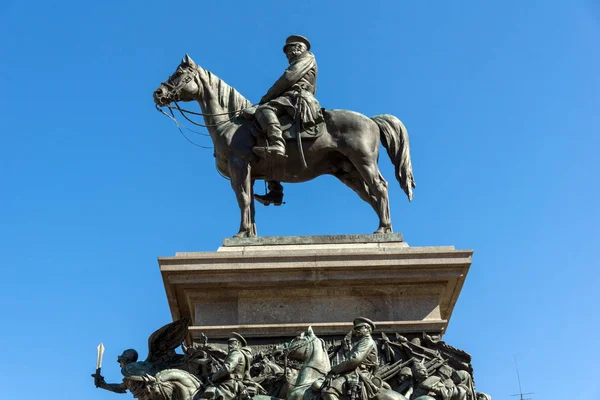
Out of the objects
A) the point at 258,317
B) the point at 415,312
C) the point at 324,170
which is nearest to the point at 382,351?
the point at 415,312

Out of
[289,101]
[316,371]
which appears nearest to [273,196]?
[289,101]

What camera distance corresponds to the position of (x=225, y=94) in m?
16.4

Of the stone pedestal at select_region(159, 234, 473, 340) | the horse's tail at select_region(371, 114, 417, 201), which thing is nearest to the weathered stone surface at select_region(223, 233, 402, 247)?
the stone pedestal at select_region(159, 234, 473, 340)

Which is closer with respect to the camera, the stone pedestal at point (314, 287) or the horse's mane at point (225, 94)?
the stone pedestal at point (314, 287)

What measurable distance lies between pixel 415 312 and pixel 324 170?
10.4 feet

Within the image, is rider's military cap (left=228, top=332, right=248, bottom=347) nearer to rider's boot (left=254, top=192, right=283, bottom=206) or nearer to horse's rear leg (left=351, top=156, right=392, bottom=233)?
horse's rear leg (left=351, top=156, right=392, bottom=233)

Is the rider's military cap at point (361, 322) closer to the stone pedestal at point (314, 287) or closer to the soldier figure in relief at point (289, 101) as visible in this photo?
the stone pedestal at point (314, 287)

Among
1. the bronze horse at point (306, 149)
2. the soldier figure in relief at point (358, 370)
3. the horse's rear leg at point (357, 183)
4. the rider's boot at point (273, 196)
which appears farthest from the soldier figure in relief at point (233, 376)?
the rider's boot at point (273, 196)

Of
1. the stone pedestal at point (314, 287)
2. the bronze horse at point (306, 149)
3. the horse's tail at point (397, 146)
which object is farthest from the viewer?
the horse's tail at point (397, 146)

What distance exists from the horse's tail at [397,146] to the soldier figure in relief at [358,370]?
3536mm

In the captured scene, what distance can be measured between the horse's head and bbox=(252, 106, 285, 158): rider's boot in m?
1.48

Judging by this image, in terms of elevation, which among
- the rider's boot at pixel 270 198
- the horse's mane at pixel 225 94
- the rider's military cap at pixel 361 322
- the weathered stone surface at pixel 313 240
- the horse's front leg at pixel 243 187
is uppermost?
the horse's mane at pixel 225 94

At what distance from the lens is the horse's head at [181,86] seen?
642 inches

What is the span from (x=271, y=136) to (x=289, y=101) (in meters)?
0.72
